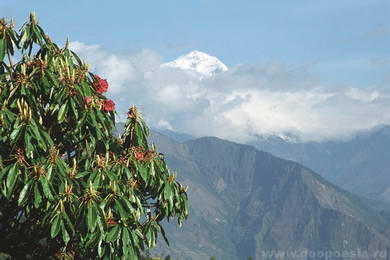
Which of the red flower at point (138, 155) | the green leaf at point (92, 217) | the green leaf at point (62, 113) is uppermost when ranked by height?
the green leaf at point (62, 113)

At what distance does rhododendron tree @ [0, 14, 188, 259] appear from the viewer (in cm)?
1586

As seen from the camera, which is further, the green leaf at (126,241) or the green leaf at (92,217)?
the green leaf at (126,241)

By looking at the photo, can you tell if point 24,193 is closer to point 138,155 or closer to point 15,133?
point 15,133

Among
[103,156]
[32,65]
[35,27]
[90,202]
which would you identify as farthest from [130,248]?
[35,27]

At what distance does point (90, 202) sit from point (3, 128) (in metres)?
3.45

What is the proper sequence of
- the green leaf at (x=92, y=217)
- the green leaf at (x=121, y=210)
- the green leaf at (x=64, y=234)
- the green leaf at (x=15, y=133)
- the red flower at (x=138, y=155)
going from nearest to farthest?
the green leaf at (x=92, y=217)
the green leaf at (x=64, y=234)
the green leaf at (x=15, y=133)
the green leaf at (x=121, y=210)
the red flower at (x=138, y=155)

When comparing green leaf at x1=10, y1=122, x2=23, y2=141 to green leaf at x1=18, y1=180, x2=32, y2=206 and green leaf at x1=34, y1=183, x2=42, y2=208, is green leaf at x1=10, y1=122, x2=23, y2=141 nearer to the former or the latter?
green leaf at x1=18, y1=180, x2=32, y2=206

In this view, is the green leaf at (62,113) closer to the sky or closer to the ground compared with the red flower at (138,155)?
closer to the sky

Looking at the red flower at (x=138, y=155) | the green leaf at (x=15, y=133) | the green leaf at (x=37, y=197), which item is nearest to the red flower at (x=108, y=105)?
the red flower at (x=138, y=155)

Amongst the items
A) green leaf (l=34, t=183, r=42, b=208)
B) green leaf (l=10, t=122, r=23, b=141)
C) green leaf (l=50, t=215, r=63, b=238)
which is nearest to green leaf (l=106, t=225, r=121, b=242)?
green leaf (l=50, t=215, r=63, b=238)

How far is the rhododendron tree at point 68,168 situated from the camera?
15.9 metres

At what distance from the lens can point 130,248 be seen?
1617 centimetres

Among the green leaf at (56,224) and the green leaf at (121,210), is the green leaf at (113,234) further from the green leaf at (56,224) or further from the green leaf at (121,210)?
the green leaf at (56,224)

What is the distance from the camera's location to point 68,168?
1688cm
